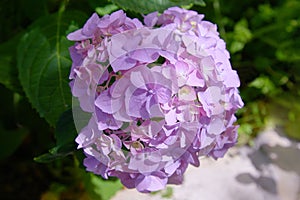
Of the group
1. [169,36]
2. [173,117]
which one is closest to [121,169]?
[173,117]

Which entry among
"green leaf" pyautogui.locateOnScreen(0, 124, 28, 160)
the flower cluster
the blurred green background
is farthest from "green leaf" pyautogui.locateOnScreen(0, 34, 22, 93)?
the flower cluster

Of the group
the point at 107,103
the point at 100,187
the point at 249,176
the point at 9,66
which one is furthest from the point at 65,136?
the point at 249,176

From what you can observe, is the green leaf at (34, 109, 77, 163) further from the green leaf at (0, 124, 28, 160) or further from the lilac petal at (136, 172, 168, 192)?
the green leaf at (0, 124, 28, 160)

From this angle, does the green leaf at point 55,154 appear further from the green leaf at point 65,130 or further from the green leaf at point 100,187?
the green leaf at point 100,187

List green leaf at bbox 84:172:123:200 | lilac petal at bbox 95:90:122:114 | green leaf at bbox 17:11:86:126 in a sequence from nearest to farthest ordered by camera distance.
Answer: lilac petal at bbox 95:90:122:114, green leaf at bbox 17:11:86:126, green leaf at bbox 84:172:123:200

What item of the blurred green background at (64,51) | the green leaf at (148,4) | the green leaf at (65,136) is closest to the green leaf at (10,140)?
the blurred green background at (64,51)
